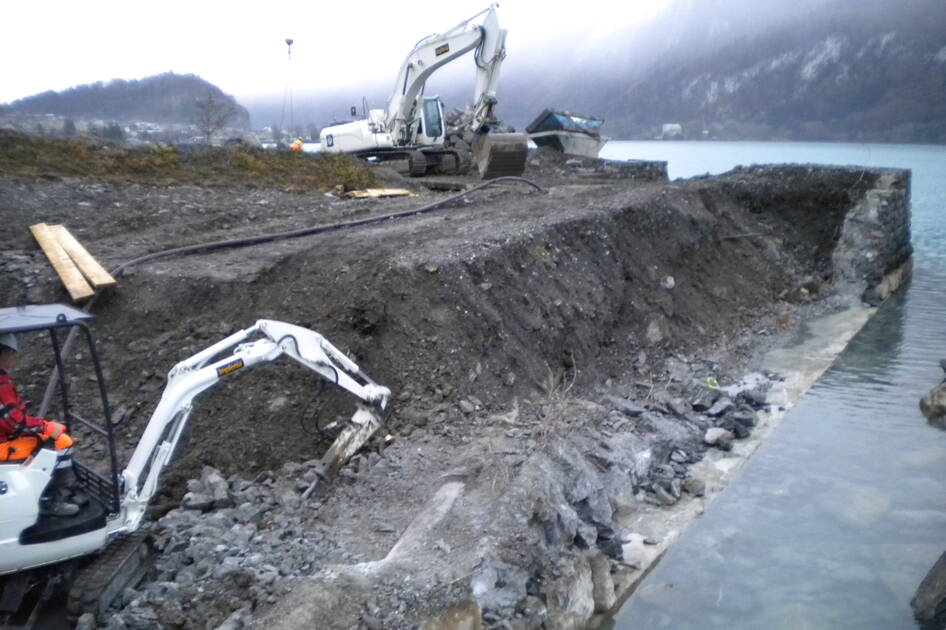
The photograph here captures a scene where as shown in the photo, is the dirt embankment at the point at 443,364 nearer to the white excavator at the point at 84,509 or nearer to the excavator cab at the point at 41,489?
the white excavator at the point at 84,509

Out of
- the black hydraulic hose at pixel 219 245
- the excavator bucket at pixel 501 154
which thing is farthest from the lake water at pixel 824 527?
the excavator bucket at pixel 501 154

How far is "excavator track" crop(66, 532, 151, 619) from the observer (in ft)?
14.7

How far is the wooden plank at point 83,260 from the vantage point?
829cm

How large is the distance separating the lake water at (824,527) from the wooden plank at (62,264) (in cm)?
620

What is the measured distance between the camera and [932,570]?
5.79 m

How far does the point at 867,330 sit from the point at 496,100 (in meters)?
9.59

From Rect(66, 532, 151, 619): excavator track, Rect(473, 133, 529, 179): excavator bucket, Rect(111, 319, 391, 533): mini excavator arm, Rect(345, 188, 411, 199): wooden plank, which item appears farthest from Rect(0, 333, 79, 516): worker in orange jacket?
Rect(473, 133, 529, 179): excavator bucket

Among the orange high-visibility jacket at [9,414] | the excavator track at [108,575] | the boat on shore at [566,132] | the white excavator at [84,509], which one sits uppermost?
the boat on shore at [566,132]

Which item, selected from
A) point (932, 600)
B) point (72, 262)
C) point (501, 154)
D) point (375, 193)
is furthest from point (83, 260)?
point (501, 154)

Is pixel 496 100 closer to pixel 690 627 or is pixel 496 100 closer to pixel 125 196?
pixel 125 196

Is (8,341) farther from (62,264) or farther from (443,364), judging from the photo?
(62,264)

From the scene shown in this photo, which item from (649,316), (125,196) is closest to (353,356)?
(649,316)

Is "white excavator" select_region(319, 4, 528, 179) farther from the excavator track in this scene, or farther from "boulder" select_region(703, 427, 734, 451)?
the excavator track

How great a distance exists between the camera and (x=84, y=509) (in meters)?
4.66
